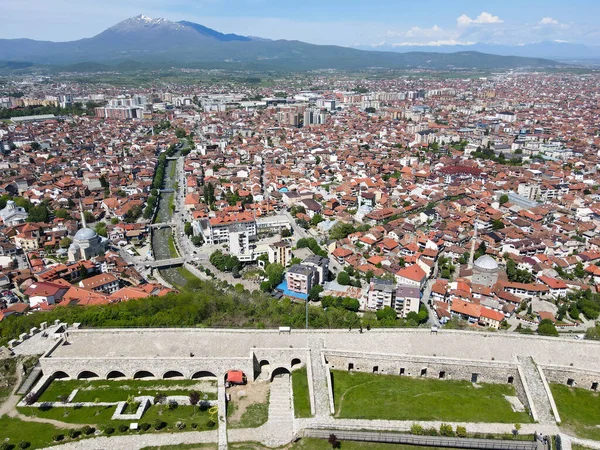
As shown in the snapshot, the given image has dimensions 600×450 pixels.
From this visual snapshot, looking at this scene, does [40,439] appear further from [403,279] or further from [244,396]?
[403,279]

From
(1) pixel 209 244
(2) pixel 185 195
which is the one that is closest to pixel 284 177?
(2) pixel 185 195

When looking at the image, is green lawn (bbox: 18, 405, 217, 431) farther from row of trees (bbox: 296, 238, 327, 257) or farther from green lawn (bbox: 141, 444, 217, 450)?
row of trees (bbox: 296, 238, 327, 257)

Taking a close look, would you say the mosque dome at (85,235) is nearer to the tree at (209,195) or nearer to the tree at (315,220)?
the tree at (209,195)

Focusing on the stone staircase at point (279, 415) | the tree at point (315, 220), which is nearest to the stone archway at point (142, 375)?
the stone staircase at point (279, 415)

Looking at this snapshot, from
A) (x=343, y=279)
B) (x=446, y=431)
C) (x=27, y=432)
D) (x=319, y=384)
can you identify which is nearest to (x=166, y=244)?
(x=343, y=279)

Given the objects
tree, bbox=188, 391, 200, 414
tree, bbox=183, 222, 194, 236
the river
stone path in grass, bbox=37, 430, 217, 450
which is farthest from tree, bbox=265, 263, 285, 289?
stone path in grass, bbox=37, 430, 217, 450

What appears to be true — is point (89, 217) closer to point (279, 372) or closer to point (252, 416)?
point (279, 372)
